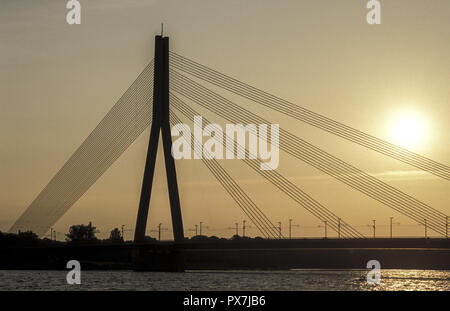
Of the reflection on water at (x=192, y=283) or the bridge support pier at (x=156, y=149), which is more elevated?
the bridge support pier at (x=156, y=149)

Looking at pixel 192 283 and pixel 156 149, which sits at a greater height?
pixel 156 149

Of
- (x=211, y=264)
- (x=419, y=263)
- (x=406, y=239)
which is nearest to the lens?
(x=406, y=239)

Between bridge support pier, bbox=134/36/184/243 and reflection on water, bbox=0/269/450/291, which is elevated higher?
bridge support pier, bbox=134/36/184/243

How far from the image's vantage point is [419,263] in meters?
162
